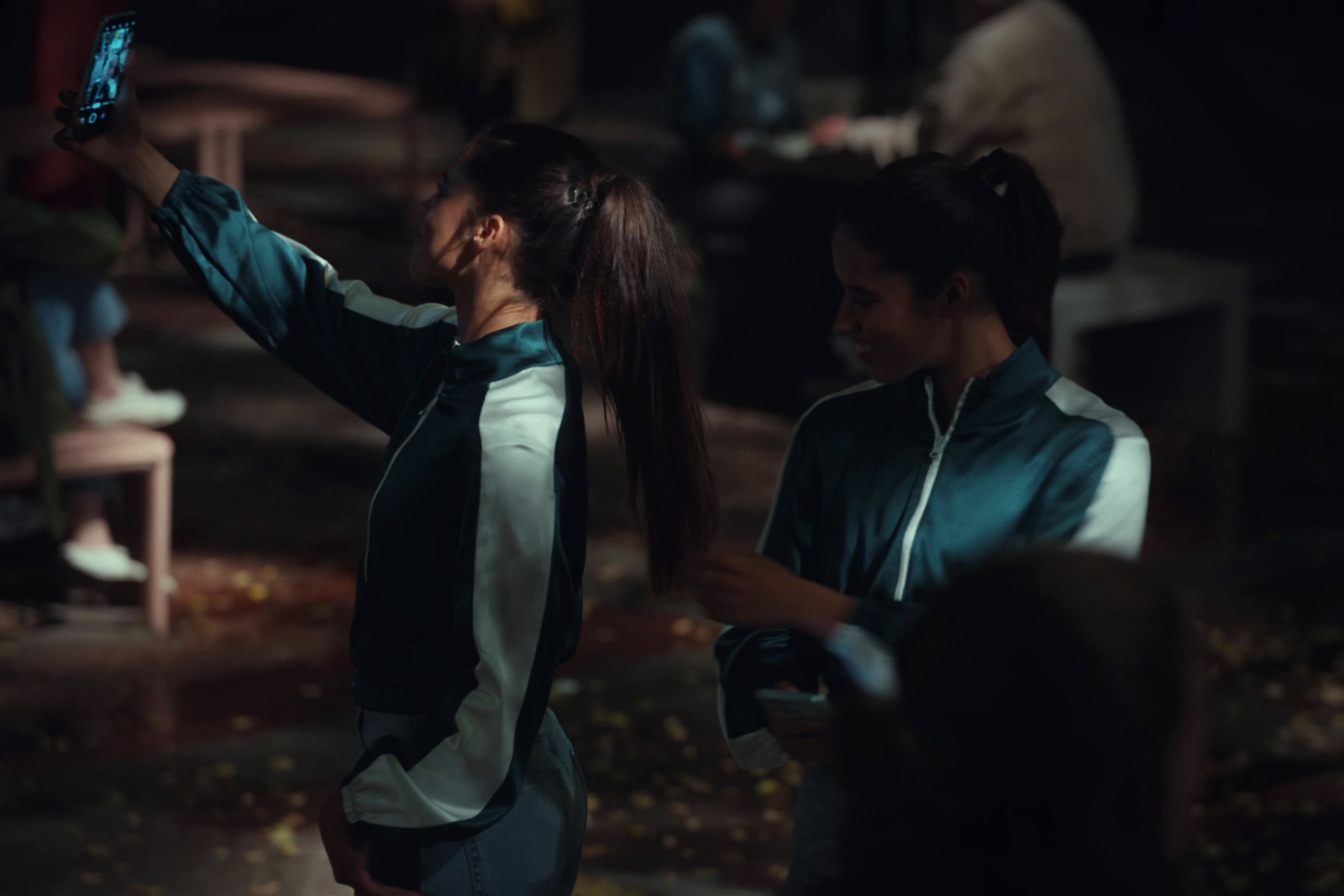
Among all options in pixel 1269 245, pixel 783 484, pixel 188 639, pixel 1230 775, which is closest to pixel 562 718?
pixel 188 639

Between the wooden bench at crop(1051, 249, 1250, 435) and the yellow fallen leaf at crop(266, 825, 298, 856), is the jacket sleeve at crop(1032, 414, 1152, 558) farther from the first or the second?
the wooden bench at crop(1051, 249, 1250, 435)

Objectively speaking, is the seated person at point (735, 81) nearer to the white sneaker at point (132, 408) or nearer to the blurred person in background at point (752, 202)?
the blurred person in background at point (752, 202)

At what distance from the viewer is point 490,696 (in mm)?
2432

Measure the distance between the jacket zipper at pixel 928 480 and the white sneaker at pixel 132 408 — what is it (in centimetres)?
415

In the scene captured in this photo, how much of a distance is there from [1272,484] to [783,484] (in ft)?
20.2

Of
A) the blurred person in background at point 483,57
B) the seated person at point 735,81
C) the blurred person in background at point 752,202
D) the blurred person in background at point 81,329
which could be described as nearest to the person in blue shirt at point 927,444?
the blurred person in background at point 81,329

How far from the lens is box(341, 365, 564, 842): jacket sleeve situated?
243cm

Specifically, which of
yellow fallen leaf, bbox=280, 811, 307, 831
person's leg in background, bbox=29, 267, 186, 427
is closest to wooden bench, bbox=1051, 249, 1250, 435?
person's leg in background, bbox=29, 267, 186, 427

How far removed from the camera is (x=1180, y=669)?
4.66ft

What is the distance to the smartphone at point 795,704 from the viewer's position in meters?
2.52

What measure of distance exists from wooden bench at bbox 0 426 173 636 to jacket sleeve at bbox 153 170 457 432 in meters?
3.37

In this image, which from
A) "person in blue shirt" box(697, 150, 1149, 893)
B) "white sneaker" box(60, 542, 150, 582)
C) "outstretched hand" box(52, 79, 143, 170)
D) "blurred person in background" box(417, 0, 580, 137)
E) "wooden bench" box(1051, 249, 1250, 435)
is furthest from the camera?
"blurred person in background" box(417, 0, 580, 137)

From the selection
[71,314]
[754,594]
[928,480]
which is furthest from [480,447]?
[71,314]

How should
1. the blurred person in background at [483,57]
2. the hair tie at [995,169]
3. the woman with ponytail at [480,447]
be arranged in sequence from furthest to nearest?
the blurred person in background at [483,57], the hair tie at [995,169], the woman with ponytail at [480,447]
